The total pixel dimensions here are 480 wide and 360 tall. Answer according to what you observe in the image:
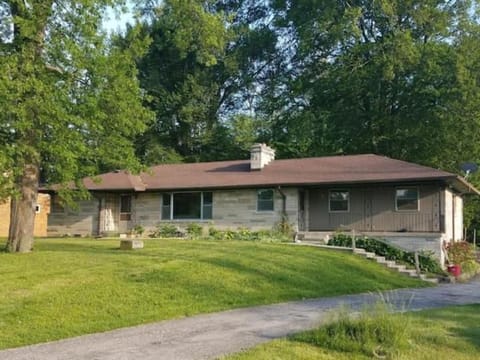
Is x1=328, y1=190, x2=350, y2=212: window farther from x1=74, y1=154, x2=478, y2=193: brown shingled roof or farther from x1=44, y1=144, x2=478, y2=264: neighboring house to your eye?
x1=74, y1=154, x2=478, y2=193: brown shingled roof

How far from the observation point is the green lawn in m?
9.36

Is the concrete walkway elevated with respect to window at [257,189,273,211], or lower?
lower

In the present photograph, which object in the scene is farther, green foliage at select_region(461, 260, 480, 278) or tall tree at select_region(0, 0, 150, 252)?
green foliage at select_region(461, 260, 480, 278)

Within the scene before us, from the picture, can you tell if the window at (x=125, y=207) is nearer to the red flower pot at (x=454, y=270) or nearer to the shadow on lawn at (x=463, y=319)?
the red flower pot at (x=454, y=270)

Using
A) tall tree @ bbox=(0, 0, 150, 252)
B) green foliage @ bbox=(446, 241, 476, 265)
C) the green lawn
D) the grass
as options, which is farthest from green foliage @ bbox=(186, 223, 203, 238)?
the grass

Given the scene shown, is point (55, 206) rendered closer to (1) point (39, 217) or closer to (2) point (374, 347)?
(1) point (39, 217)

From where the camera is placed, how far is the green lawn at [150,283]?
30.7 feet

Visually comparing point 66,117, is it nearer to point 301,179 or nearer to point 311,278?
point 311,278

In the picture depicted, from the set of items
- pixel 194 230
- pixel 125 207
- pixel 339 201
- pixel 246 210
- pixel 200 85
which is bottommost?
pixel 194 230

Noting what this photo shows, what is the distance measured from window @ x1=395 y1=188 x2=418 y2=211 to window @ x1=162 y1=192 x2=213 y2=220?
28.5 ft

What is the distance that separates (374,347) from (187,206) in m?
20.4

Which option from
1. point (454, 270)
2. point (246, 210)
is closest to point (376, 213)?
point (454, 270)

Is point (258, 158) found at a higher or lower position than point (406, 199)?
higher

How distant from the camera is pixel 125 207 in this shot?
2909 centimetres
